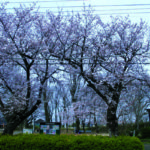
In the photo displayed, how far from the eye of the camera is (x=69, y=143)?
8.01 meters

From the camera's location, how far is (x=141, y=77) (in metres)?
10.7

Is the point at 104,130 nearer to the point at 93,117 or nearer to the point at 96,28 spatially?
the point at 93,117

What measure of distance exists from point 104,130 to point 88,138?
19.5 m

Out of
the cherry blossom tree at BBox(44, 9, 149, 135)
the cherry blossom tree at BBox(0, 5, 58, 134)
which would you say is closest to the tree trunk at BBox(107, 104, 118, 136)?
the cherry blossom tree at BBox(44, 9, 149, 135)

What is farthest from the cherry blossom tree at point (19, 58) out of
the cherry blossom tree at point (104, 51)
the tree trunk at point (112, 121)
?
the tree trunk at point (112, 121)

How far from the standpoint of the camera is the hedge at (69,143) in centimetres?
792

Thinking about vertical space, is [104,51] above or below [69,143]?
above

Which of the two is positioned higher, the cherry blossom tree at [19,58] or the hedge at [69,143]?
the cherry blossom tree at [19,58]

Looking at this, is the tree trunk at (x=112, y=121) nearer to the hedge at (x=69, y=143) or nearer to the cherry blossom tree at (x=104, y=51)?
the cherry blossom tree at (x=104, y=51)

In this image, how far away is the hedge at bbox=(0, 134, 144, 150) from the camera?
26.0 feet

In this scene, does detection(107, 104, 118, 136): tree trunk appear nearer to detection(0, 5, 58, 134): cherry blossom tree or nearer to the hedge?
the hedge

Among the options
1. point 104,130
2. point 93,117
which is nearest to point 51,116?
point 104,130

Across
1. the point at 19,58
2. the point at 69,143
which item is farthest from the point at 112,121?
the point at 19,58

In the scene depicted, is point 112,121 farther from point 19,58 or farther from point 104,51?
point 19,58
